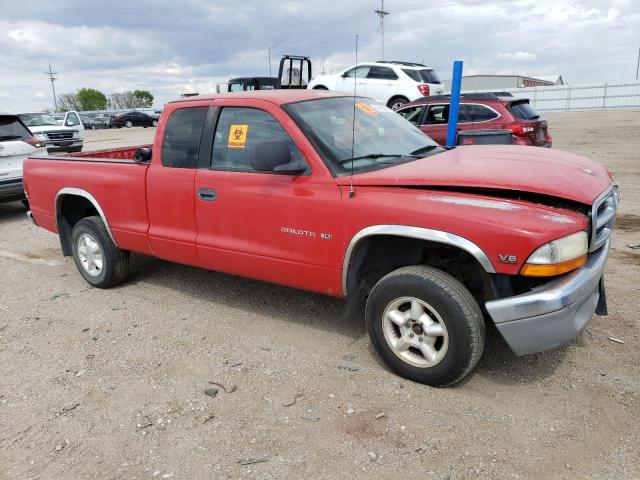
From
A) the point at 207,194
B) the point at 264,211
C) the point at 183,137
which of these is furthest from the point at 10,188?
the point at 264,211

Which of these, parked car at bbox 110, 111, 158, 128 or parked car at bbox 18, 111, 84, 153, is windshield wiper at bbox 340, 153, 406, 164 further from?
parked car at bbox 110, 111, 158, 128

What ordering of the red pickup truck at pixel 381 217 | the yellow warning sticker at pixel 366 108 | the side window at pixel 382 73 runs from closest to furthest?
the red pickup truck at pixel 381 217 → the yellow warning sticker at pixel 366 108 → the side window at pixel 382 73

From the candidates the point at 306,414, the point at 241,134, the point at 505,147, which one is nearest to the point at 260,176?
the point at 241,134

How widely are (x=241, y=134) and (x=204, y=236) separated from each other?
0.84m

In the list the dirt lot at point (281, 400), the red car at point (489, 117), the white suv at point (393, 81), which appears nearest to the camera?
the dirt lot at point (281, 400)

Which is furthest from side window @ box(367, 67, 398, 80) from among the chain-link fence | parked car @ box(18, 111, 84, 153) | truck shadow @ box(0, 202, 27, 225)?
the chain-link fence

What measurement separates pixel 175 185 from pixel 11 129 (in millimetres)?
6582

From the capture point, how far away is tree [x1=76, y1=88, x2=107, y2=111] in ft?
314

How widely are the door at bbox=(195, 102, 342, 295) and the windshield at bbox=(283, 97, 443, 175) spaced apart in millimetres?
132

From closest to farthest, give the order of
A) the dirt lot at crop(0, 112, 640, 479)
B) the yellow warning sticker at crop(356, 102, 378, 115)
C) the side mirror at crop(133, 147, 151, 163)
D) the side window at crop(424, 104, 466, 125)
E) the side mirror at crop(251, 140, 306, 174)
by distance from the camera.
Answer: the dirt lot at crop(0, 112, 640, 479)
the side mirror at crop(251, 140, 306, 174)
the yellow warning sticker at crop(356, 102, 378, 115)
the side mirror at crop(133, 147, 151, 163)
the side window at crop(424, 104, 466, 125)

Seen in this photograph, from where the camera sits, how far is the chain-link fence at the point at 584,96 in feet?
109

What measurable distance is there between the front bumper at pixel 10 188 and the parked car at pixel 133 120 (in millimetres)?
36430

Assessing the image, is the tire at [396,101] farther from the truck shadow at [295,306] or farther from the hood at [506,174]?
the hood at [506,174]

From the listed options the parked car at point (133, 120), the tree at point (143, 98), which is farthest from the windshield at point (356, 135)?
the tree at point (143, 98)
